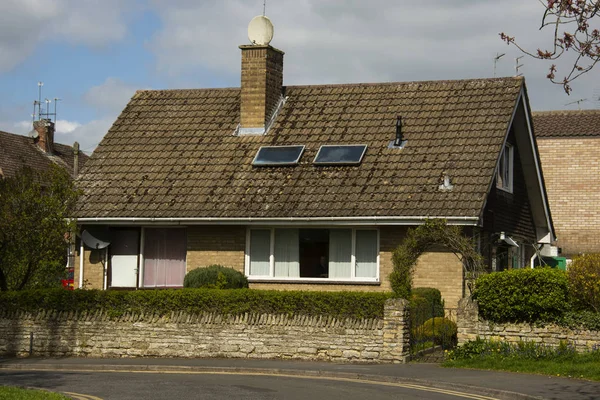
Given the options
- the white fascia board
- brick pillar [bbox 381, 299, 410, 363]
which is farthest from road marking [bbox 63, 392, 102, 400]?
the white fascia board

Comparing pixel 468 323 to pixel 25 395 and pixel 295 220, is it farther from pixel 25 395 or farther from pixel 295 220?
pixel 25 395

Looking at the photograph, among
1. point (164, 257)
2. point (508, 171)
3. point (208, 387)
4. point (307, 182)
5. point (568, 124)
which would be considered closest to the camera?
point (208, 387)

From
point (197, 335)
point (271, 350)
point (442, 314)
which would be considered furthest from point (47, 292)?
point (442, 314)

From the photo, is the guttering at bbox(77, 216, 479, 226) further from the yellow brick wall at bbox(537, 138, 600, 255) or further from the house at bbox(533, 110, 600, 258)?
the house at bbox(533, 110, 600, 258)

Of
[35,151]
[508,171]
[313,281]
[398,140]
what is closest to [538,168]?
[508,171]

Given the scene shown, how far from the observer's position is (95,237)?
2781cm

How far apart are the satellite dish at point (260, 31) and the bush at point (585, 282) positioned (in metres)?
13.4

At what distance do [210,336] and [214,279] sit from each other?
2745 mm

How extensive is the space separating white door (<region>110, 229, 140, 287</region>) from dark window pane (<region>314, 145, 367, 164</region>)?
5687 mm

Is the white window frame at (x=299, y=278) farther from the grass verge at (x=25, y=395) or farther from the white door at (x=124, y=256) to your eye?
the grass verge at (x=25, y=395)

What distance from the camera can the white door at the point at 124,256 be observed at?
92.7 feet

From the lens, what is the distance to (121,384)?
1733 cm

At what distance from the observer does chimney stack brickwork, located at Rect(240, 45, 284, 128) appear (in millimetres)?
29469

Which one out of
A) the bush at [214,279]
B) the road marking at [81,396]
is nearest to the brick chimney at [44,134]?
the bush at [214,279]
